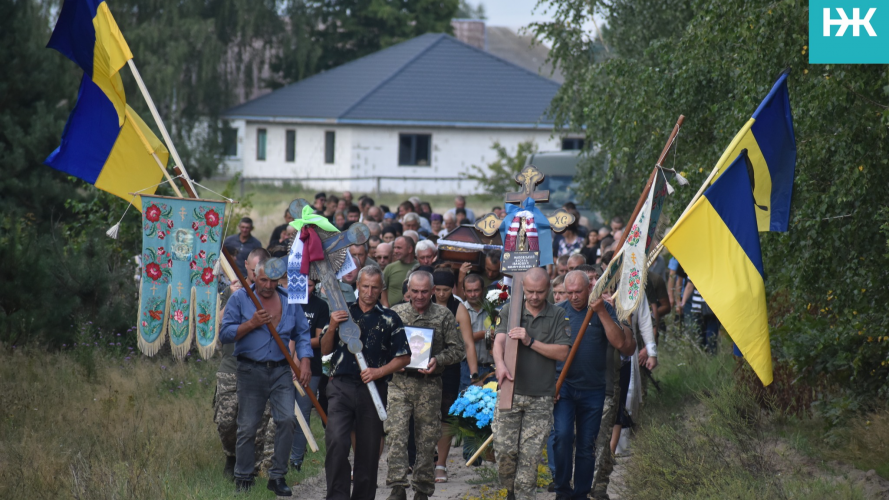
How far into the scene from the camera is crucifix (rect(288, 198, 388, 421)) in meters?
8.04

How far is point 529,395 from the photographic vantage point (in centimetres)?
823

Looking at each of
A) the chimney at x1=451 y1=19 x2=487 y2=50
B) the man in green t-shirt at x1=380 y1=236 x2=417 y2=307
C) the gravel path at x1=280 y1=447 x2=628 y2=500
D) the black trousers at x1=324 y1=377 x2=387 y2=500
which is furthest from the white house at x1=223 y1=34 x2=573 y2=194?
the black trousers at x1=324 y1=377 x2=387 y2=500

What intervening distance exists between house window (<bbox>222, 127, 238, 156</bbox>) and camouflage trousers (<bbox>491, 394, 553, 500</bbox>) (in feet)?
126

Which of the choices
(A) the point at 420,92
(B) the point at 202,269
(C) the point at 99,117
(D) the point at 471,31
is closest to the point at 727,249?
(B) the point at 202,269

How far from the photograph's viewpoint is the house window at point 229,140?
46041mm

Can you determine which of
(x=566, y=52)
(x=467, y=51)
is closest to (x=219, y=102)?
(x=467, y=51)

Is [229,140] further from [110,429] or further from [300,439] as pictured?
[300,439]

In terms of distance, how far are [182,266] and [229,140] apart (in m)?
39.1

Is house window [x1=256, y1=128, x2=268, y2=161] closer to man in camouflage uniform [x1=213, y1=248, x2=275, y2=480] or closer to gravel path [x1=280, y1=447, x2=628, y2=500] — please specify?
gravel path [x1=280, y1=447, x2=628, y2=500]

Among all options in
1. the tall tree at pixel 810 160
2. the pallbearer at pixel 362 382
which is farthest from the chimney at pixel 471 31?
the pallbearer at pixel 362 382

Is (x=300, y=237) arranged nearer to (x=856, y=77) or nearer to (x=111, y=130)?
(x=111, y=130)

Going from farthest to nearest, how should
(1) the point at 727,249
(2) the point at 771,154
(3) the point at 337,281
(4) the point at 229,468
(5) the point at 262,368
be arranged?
(4) the point at 229,468 → (5) the point at 262,368 → (3) the point at 337,281 → (2) the point at 771,154 → (1) the point at 727,249

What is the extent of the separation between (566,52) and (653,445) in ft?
41.3

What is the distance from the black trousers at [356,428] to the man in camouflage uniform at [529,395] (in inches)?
39.2
